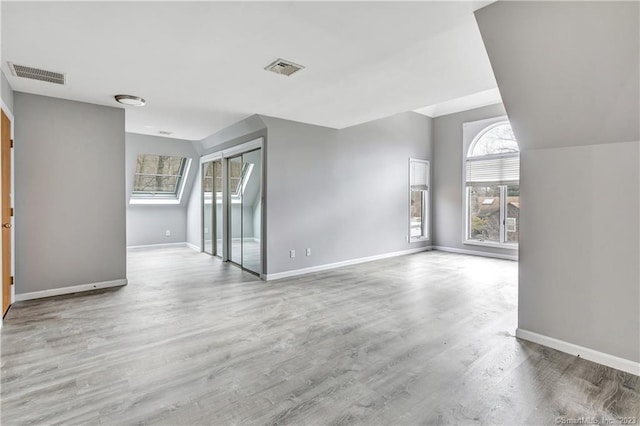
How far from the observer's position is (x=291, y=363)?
250 centimetres

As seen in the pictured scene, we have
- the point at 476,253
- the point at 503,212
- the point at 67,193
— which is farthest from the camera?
the point at 476,253

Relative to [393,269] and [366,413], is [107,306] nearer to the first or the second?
[366,413]

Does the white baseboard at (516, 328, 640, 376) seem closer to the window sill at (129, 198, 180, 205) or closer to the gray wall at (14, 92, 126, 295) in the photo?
the gray wall at (14, 92, 126, 295)

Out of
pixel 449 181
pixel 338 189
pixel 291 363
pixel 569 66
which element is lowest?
pixel 291 363

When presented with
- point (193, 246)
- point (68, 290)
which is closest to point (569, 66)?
point (68, 290)

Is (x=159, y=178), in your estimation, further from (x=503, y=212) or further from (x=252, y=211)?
(x=503, y=212)

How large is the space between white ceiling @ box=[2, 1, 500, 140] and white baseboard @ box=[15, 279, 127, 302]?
97.0 inches

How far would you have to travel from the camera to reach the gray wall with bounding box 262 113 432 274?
5.20 metres

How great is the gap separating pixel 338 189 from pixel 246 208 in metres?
1.70

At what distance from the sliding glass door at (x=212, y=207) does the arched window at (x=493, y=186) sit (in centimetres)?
554

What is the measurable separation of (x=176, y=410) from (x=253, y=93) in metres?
3.30

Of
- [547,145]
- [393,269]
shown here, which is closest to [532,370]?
[547,145]

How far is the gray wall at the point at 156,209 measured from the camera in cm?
712

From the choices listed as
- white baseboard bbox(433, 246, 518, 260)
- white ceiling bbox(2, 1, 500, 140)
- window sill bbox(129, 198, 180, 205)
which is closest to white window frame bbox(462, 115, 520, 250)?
white baseboard bbox(433, 246, 518, 260)
